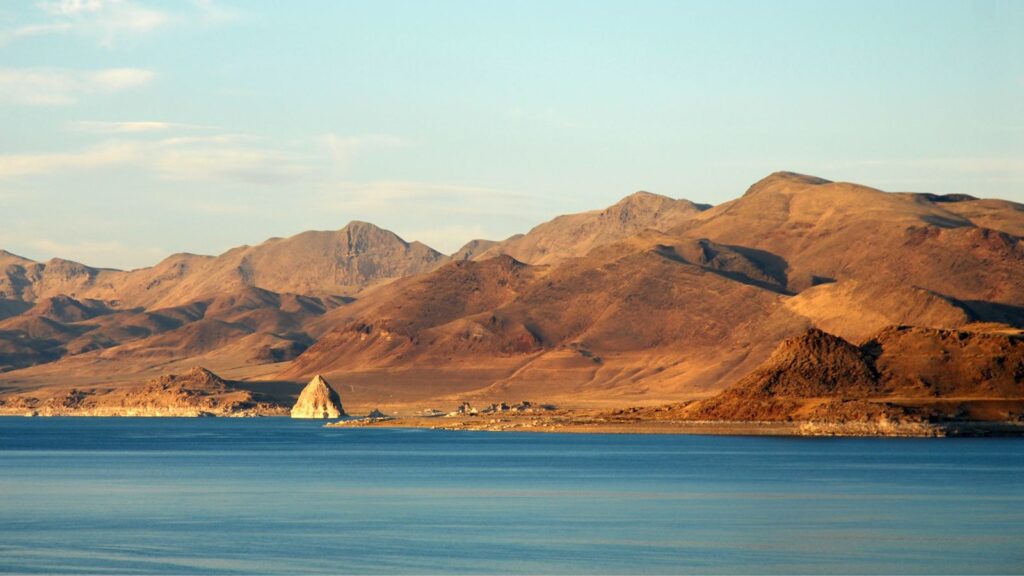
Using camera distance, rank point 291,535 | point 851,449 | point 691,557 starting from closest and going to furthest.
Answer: point 691,557, point 291,535, point 851,449

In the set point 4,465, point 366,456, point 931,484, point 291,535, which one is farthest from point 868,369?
point 291,535

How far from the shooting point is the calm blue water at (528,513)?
66500 mm

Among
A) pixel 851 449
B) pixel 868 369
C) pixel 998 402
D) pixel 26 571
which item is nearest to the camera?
pixel 26 571

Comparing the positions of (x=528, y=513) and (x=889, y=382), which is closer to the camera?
(x=528, y=513)

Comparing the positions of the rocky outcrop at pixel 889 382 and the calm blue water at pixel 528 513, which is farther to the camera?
the rocky outcrop at pixel 889 382

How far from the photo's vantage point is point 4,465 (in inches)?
5566

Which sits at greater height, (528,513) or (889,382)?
(889,382)

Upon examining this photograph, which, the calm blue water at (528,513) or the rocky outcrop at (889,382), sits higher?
the rocky outcrop at (889,382)

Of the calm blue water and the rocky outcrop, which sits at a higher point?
the rocky outcrop

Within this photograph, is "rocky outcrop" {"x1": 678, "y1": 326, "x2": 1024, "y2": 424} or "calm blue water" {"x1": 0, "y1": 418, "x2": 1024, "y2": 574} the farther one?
"rocky outcrop" {"x1": 678, "y1": 326, "x2": 1024, "y2": 424}

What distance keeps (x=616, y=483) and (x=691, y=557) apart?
44.5 metres

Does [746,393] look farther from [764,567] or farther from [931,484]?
[764,567]

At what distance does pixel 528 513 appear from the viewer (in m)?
87.5

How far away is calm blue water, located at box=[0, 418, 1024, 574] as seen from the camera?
66500mm
